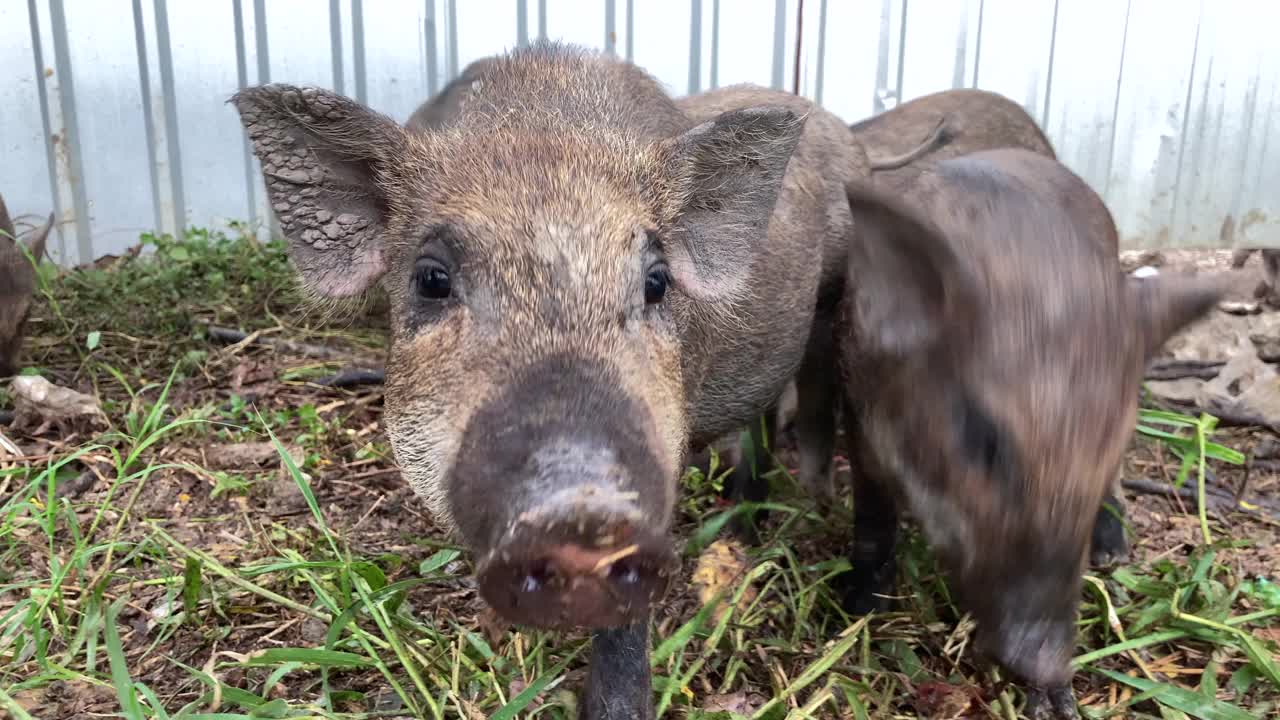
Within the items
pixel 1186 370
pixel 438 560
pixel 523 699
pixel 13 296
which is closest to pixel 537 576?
pixel 523 699

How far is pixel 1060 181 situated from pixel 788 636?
155cm

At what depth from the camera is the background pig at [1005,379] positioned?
6.33 feet

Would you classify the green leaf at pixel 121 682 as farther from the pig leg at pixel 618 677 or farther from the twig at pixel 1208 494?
the twig at pixel 1208 494

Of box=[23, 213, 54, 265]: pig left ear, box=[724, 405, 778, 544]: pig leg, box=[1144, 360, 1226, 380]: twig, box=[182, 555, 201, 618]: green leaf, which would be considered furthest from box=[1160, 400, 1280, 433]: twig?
box=[23, 213, 54, 265]: pig left ear

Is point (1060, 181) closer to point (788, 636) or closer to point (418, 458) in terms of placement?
point (788, 636)

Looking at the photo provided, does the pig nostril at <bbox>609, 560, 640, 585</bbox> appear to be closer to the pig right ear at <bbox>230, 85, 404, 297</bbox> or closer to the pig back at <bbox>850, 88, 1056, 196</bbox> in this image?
the pig right ear at <bbox>230, 85, 404, 297</bbox>

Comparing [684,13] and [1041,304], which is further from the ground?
[684,13]

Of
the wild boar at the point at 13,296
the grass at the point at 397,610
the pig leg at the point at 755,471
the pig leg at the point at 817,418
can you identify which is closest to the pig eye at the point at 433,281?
the grass at the point at 397,610

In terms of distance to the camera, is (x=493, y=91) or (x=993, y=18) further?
(x=993, y=18)

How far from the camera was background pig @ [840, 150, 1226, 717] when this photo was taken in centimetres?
193

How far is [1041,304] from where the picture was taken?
82.3 inches

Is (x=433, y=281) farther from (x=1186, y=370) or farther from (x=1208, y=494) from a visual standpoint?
(x=1186, y=370)

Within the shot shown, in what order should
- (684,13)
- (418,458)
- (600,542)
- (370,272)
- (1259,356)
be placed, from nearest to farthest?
(600,542), (418,458), (370,272), (1259,356), (684,13)

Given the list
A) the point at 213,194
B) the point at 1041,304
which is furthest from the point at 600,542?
the point at 213,194
